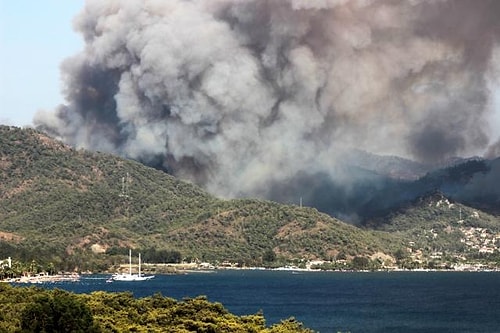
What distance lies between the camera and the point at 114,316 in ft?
174

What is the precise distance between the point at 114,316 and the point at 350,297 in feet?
277

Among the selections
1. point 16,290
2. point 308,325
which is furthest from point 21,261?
point 16,290

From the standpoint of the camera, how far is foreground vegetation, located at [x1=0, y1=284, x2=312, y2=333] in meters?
43.1

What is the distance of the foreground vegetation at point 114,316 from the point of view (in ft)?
141

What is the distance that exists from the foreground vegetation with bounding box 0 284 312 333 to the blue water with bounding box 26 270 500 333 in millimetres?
34495

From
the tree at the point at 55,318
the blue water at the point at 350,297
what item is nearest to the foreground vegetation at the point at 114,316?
the tree at the point at 55,318

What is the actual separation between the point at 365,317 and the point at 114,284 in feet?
184

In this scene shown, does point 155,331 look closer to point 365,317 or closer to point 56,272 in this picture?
point 365,317

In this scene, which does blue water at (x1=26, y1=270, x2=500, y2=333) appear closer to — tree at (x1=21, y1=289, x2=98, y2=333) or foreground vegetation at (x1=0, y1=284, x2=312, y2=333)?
foreground vegetation at (x1=0, y1=284, x2=312, y2=333)

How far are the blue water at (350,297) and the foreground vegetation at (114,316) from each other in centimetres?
3450

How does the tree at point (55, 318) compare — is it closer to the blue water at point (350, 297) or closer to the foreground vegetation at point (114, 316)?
the foreground vegetation at point (114, 316)

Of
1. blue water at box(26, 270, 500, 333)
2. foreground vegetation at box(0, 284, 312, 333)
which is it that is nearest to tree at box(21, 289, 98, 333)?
foreground vegetation at box(0, 284, 312, 333)

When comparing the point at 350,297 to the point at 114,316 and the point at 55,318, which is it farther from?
the point at 55,318

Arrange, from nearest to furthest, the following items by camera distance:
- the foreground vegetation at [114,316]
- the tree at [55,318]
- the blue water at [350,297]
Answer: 1. the tree at [55,318]
2. the foreground vegetation at [114,316]
3. the blue water at [350,297]
